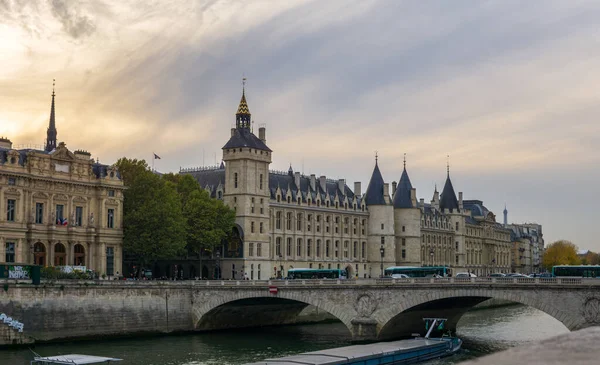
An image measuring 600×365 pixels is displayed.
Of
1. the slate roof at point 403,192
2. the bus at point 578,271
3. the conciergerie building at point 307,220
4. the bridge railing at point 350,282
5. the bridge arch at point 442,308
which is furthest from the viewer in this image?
the slate roof at point 403,192

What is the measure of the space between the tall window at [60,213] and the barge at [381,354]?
43215mm

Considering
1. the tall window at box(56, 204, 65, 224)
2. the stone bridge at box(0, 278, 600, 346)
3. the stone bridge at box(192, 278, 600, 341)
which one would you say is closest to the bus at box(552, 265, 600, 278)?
the stone bridge at box(0, 278, 600, 346)

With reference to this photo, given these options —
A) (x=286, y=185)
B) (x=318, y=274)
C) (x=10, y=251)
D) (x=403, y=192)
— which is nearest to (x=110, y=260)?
(x=10, y=251)

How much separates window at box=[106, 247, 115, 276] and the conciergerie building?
21730 millimetres

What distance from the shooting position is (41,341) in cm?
6538

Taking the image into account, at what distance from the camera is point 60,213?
88.1 metres

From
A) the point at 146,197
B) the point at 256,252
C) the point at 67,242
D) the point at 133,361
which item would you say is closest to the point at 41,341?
the point at 133,361

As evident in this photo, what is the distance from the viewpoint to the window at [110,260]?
92312 millimetres

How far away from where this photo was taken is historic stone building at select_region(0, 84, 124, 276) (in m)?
82.9

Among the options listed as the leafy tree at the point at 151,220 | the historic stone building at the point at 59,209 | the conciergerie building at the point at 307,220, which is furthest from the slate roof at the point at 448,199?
the historic stone building at the point at 59,209

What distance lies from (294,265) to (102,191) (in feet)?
135

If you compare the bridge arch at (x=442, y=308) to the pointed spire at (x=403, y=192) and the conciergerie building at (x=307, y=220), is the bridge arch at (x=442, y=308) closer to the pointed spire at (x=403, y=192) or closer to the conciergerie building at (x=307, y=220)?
the conciergerie building at (x=307, y=220)

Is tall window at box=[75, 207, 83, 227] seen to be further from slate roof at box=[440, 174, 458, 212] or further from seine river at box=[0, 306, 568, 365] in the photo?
slate roof at box=[440, 174, 458, 212]

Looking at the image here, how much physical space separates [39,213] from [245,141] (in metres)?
34.3
